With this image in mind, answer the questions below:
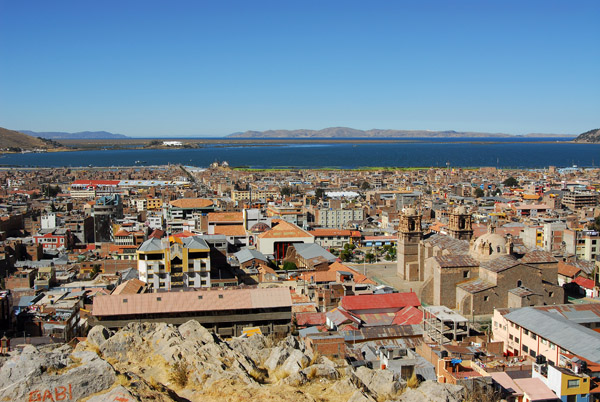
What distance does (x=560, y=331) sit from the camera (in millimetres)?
15336

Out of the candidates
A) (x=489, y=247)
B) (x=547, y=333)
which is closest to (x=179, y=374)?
(x=547, y=333)

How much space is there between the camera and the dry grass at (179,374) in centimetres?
734

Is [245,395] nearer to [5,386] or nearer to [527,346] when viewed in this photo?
[5,386]

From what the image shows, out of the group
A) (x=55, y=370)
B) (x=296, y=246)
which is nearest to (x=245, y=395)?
(x=55, y=370)

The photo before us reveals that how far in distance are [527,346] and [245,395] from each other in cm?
1191

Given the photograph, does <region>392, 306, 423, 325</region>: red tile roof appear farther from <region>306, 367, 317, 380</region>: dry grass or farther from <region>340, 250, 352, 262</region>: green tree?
<region>340, 250, 352, 262</region>: green tree

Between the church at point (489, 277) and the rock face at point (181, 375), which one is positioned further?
the church at point (489, 277)

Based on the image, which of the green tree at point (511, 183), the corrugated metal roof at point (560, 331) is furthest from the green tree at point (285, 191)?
the corrugated metal roof at point (560, 331)

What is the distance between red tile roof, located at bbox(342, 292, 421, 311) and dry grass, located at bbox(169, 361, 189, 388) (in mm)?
12779

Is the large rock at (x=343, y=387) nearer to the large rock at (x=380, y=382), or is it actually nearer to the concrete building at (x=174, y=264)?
the large rock at (x=380, y=382)

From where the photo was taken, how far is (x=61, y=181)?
8950 centimetres

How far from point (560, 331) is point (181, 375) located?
38.4ft

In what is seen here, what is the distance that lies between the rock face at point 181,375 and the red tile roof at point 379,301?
10.5 metres

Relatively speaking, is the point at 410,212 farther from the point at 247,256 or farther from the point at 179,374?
the point at 179,374
